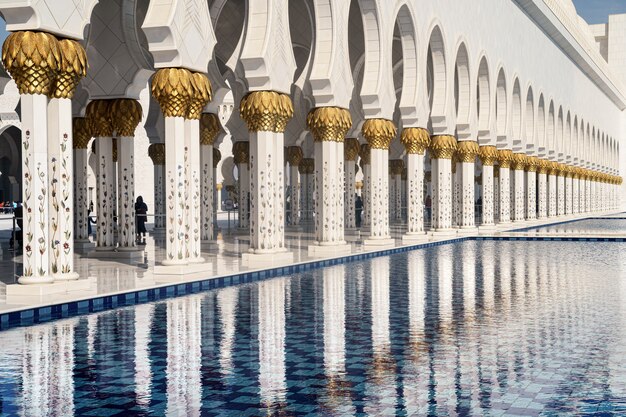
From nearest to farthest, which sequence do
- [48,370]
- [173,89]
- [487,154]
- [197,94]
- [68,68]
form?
Result: 1. [48,370]
2. [68,68]
3. [173,89]
4. [197,94]
5. [487,154]

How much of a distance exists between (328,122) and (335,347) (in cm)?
590

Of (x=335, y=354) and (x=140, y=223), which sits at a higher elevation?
(x=140, y=223)

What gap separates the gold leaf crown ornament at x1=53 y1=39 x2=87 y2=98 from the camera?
5805mm

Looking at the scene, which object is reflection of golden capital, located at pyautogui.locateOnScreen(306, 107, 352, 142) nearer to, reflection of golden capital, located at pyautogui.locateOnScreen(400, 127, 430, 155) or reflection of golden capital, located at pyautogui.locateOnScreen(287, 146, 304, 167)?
reflection of golden capital, located at pyautogui.locateOnScreen(400, 127, 430, 155)

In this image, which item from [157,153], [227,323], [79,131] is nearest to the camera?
[227,323]

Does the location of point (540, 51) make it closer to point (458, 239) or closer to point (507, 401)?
point (458, 239)

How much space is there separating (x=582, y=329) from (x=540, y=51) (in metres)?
19.9

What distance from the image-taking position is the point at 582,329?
4688mm

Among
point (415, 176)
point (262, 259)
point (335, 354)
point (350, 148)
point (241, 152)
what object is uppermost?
point (350, 148)

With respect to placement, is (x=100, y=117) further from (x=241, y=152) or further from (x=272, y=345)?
(x=241, y=152)

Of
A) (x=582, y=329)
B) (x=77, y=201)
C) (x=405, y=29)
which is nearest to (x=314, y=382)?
(x=582, y=329)

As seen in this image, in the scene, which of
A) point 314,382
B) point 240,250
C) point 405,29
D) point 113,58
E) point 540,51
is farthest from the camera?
point 540,51

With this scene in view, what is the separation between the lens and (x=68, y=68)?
584cm

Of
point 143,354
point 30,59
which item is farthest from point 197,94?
point 143,354
